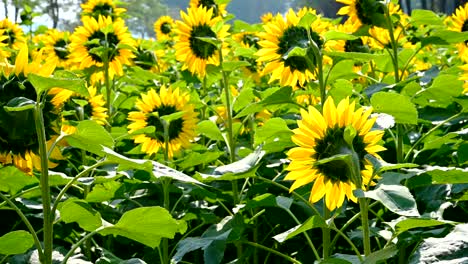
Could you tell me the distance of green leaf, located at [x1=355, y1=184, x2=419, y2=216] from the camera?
55.6 inches

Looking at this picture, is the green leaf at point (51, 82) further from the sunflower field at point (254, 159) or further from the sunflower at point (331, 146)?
the sunflower at point (331, 146)

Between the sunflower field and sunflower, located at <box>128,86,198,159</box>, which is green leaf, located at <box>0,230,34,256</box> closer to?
the sunflower field

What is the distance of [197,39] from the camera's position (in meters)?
3.03

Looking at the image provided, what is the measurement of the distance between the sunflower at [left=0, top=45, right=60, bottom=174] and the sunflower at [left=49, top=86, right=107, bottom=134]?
0.08 ft

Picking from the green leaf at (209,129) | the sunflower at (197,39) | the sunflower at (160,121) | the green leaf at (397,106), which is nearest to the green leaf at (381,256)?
the green leaf at (397,106)

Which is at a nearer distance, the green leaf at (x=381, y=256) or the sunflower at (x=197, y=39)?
the green leaf at (x=381, y=256)

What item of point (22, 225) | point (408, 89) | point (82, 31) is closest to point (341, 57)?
point (408, 89)

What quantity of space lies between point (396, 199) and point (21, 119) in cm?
78

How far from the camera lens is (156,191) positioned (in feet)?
8.63

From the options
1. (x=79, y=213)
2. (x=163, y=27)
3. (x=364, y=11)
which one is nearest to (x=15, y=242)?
(x=79, y=213)

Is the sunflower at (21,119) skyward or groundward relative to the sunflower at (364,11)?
groundward

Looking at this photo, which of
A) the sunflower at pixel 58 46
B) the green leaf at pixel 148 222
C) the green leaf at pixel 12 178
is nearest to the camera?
the green leaf at pixel 148 222

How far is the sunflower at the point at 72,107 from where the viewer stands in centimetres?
170

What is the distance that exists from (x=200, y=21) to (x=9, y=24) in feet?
8.64
